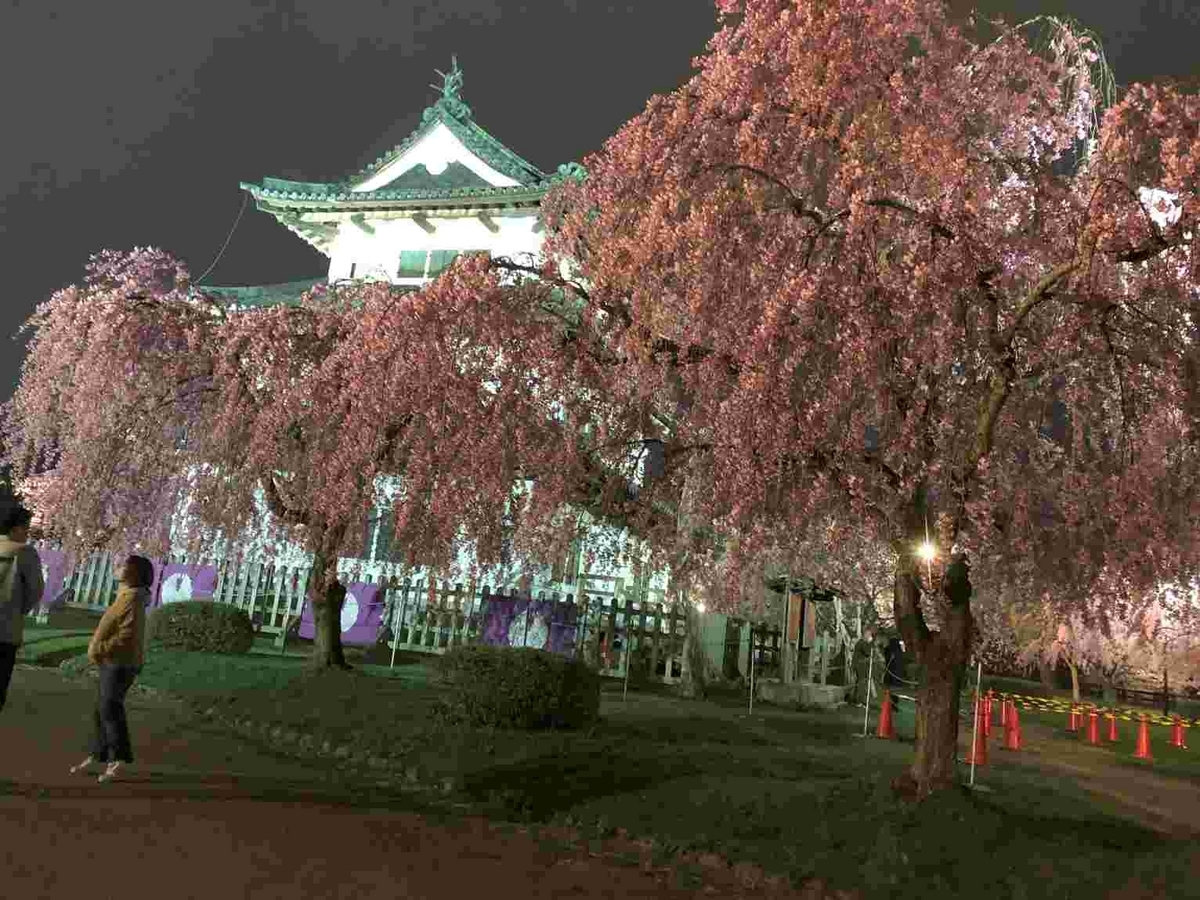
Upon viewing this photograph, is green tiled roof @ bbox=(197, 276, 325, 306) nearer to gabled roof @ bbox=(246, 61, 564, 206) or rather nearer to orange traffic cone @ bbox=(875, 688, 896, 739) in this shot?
gabled roof @ bbox=(246, 61, 564, 206)

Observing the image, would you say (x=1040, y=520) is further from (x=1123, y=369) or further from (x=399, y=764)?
(x=399, y=764)

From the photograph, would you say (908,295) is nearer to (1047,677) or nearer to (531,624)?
(531,624)

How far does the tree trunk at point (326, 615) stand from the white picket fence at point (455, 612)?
203 centimetres

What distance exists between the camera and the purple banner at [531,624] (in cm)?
1811

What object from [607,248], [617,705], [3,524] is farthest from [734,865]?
[617,705]

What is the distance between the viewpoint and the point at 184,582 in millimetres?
22062

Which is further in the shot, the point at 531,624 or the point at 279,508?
the point at 531,624

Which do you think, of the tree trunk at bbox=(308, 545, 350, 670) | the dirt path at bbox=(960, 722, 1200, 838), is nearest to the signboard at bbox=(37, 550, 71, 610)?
the tree trunk at bbox=(308, 545, 350, 670)

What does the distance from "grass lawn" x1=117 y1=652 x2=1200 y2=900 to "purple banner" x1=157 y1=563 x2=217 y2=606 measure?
8.01 metres

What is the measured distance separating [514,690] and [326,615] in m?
5.30

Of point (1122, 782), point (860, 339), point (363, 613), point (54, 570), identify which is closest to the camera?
point (860, 339)

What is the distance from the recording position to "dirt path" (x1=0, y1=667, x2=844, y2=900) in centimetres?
527

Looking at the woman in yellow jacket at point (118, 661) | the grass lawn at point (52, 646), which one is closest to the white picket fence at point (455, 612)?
the grass lawn at point (52, 646)

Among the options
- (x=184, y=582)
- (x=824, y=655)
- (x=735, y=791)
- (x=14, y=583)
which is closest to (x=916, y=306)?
(x=735, y=791)
